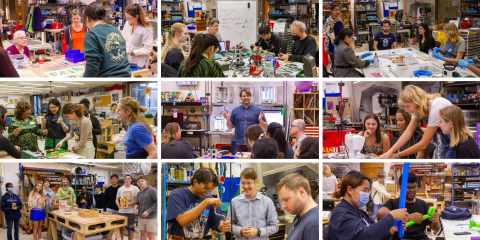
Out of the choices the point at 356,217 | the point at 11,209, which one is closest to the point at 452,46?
the point at 356,217

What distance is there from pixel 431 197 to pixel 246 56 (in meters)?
2.39

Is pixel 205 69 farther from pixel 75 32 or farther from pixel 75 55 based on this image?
pixel 75 32

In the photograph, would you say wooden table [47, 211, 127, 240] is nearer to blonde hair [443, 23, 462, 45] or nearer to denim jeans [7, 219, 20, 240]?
denim jeans [7, 219, 20, 240]

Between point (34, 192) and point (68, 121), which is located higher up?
point (68, 121)

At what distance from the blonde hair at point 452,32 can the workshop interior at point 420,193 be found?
1253mm

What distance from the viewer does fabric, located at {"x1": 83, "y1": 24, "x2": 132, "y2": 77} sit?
9.18 ft

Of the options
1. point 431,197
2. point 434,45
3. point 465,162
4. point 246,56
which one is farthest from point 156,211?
point 434,45

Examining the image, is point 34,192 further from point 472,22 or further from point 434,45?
point 472,22

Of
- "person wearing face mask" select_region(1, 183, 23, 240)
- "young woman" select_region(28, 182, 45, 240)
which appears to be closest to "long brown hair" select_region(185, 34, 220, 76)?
"young woman" select_region(28, 182, 45, 240)

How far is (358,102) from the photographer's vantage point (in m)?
3.20

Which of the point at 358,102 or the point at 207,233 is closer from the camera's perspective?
the point at 207,233

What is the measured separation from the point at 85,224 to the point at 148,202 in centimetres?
56

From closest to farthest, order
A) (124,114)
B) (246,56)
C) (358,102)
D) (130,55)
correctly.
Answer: (124,114) → (358,102) → (130,55) → (246,56)

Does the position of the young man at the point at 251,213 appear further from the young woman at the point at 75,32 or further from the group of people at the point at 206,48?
the young woman at the point at 75,32
